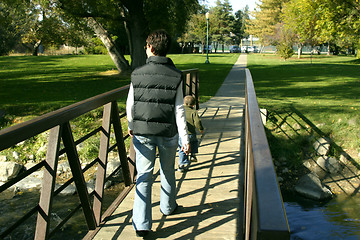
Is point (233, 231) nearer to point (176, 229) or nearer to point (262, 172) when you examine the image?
point (176, 229)

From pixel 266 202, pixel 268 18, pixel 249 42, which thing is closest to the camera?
pixel 266 202

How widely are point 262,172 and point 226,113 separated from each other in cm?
920

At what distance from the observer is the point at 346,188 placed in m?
9.14

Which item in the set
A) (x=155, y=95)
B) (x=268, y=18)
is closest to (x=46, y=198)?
(x=155, y=95)

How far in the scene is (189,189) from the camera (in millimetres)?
4723

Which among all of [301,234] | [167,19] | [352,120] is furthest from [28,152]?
[167,19]

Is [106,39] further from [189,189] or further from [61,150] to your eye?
[61,150]

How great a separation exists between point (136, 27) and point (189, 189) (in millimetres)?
15032

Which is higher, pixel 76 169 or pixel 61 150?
pixel 61 150

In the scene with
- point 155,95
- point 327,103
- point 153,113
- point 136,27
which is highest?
point 136,27

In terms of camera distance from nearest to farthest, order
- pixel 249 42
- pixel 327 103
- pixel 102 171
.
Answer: pixel 102 171 → pixel 327 103 → pixel 249 42

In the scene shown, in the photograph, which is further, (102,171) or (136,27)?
(136,27)

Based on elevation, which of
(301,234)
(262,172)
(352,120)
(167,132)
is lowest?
(301,234)

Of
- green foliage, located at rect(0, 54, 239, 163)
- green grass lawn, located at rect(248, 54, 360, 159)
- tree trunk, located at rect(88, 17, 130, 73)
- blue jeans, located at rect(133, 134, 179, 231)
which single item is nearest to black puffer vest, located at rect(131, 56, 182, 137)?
blue jeans, located at rect(133, 134, 179, 231)
